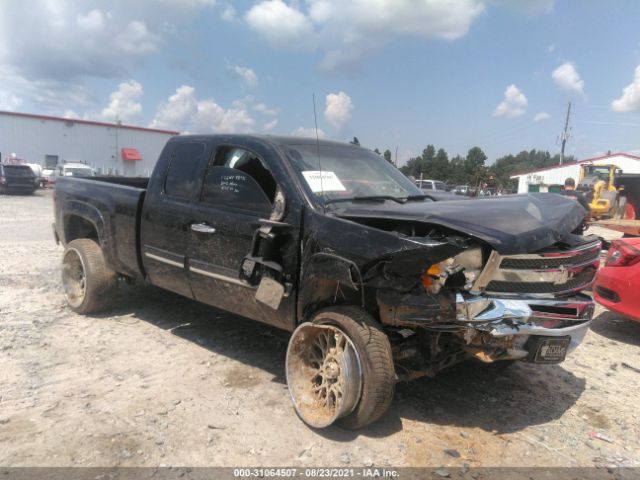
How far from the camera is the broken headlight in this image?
8.83 ft

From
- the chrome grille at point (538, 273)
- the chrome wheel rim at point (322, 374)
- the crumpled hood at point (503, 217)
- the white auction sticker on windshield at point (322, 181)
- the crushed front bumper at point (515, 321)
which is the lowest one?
the chrome wheel rim at point (322, 374)

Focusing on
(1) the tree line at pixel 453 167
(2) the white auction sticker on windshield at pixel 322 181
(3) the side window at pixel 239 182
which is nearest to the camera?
(2) the white auction sticker on windshield at pixel 322 181

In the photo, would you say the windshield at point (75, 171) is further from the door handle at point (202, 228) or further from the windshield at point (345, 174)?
the windshield at point (345, 174)

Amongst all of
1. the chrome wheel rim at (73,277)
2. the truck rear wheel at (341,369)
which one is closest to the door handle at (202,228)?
the truck rear wheel at (341,369)

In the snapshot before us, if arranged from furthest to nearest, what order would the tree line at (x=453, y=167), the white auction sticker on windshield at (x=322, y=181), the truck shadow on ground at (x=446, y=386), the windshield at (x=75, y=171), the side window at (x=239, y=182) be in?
1. the tree line at (x=453, y=167)
2. the windshield at (x=75, y=171)
3. the side window at (x=239, y=182)
4. the white auction sticker on windshield at (x=322, y=181)
5. the truck shadow on ground at (x=446, y=386)

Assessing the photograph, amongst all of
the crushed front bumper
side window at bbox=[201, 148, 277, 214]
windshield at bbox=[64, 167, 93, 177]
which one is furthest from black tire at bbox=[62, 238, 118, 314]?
windshield at bbox=[64, 167, 93, 177]

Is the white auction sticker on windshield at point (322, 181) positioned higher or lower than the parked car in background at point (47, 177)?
higher

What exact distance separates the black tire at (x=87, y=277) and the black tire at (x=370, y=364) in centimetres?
314

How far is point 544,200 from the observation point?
346 centimetres

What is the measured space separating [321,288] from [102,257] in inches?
120

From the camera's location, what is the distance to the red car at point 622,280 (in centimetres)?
468

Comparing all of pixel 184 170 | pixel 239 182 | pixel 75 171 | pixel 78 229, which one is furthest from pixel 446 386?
pixel 75 171

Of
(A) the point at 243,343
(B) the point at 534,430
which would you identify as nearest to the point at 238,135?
(A) the point at 243,343

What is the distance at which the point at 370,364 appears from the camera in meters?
2.85
